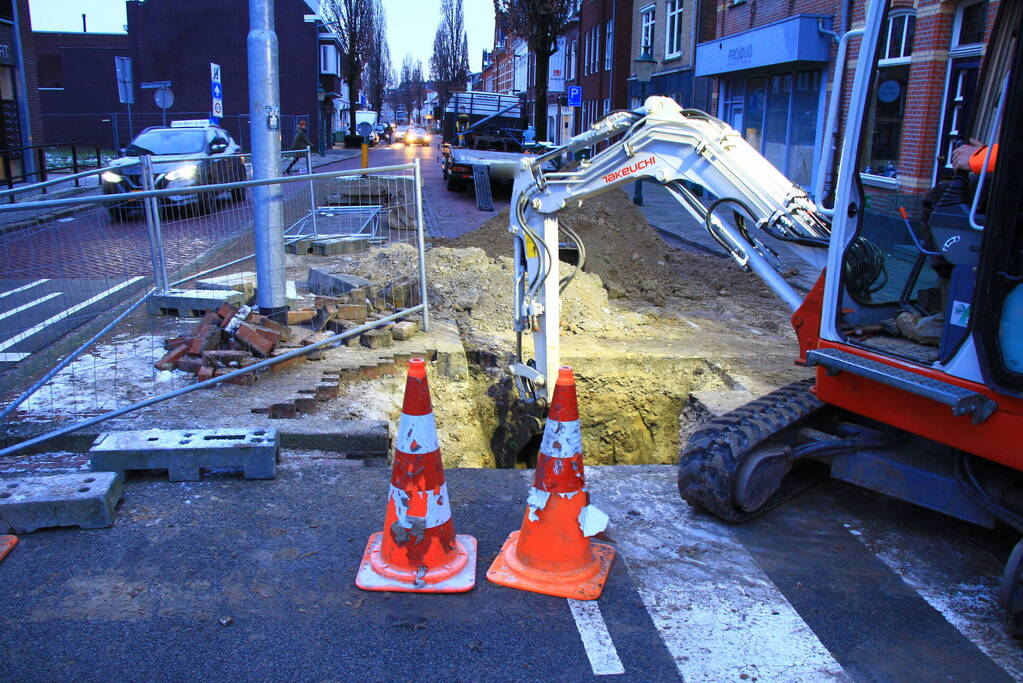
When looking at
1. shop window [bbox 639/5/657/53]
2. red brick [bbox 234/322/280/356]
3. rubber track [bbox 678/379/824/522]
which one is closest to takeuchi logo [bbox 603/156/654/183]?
rubber track [bbox 678/379/824/522]

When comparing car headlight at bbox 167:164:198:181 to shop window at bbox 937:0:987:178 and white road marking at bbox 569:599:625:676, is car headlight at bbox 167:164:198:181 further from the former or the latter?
shop window at bbox 937:0:987:178

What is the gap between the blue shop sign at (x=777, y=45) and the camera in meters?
17.8

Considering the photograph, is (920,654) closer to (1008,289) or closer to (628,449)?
(1008,289)

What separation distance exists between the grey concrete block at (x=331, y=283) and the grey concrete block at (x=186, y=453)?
13.9 ft

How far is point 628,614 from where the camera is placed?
3.58 m

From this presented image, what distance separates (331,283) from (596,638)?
661 cm

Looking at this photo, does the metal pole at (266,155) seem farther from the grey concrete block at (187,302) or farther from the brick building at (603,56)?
Result: the brick building at (603,56)

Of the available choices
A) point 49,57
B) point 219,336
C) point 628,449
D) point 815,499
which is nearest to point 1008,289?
point 815,499

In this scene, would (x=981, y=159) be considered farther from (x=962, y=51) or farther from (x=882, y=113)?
(x=962, y=51)

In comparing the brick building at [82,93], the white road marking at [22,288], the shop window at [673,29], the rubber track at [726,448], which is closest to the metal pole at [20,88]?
the white road marking at [22,288]

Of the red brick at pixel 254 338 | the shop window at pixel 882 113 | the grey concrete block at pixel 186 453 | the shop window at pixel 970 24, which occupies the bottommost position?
the grey concrete block at pixel 186 453

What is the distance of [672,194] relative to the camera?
541cm

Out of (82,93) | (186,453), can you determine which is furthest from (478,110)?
(82,93)

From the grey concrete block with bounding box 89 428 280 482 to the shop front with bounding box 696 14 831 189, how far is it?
13.9m
